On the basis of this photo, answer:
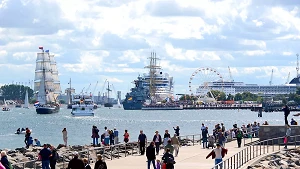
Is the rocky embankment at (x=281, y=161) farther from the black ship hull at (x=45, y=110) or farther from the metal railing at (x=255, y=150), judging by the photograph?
the black ship hull at (x=45, y=110)

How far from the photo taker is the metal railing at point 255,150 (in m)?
28.1

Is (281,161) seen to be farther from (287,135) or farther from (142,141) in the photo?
(142,141)

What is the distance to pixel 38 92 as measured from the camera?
199 metres

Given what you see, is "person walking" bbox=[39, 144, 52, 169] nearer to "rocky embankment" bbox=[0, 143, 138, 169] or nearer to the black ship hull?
"rocky embankment" bbox=[0, 143, 138, 169]

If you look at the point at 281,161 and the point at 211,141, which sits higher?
the point at 211,141

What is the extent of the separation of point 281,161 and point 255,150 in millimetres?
2315

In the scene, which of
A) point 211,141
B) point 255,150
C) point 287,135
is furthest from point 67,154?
point 287,135

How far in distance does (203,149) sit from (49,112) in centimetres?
14830

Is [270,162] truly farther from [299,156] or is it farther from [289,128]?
[289,128]

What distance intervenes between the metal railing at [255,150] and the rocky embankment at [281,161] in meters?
0.49

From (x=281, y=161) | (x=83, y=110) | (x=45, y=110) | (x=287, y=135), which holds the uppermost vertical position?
(x=45, y=110)

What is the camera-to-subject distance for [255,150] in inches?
1432

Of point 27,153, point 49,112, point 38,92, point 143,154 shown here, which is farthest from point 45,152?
point 38,92

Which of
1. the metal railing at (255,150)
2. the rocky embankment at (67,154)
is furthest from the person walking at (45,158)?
the metal railing at (255,150)
